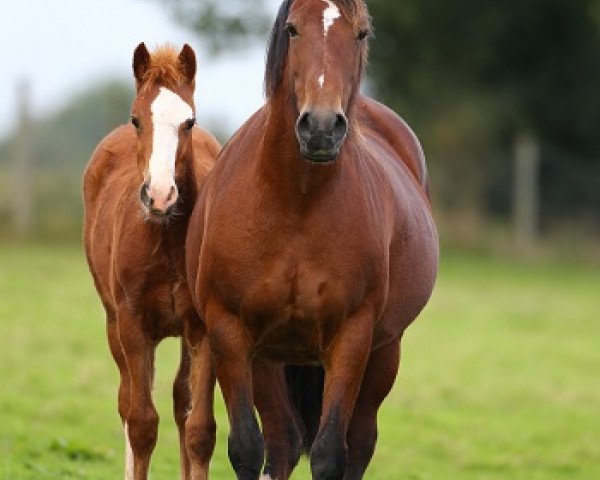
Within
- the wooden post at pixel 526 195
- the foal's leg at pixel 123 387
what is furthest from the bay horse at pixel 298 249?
the wooden post at pixel 526 195

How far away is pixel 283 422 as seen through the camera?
6.46m

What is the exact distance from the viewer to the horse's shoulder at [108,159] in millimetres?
7410

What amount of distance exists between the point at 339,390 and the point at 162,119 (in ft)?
4.50

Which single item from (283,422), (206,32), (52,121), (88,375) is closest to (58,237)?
(52,121)

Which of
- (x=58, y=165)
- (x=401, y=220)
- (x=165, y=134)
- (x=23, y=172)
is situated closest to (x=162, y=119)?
(x=165, y=134)

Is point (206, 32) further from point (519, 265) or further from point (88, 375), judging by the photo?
point (88, 375)

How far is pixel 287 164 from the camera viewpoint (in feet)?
18.2

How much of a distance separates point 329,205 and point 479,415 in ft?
22.1

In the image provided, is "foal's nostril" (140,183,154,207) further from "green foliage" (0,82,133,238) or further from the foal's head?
"green foliage" (0,82,133,238)

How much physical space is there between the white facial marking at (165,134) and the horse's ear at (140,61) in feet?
0.65

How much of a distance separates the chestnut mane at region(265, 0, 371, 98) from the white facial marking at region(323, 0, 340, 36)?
3 centimetres

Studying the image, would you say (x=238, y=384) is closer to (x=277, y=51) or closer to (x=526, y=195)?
(x=277, y=51)

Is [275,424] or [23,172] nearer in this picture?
[275,424]

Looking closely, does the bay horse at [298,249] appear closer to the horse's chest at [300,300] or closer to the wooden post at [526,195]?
the horse's chest at [300,300]
